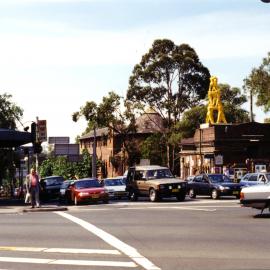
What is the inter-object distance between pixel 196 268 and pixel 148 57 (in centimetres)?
6017

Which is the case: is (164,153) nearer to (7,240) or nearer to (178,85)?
(178,85)

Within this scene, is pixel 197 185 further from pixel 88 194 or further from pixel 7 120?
pixel 7 120

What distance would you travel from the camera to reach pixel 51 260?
1128 cm

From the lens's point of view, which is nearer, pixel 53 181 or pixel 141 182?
pixel 141 182

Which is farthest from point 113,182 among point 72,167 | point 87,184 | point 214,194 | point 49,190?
point 72,167

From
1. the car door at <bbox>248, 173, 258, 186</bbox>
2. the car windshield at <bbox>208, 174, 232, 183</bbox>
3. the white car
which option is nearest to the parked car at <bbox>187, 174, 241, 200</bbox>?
the car windshield at <bbox>208, 174, 232, 183</bbox>

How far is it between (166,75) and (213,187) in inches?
1387

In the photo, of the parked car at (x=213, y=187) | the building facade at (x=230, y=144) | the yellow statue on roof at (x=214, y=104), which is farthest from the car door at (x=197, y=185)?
the yellow statue on roof at (x=214, y=104)

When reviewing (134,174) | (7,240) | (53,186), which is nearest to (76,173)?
(53,186)

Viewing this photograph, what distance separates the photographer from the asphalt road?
10836 millimetres

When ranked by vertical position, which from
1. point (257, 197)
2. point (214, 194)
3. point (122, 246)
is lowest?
point (122, 246)

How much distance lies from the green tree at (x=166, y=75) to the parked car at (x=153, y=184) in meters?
33.1

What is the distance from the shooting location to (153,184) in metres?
33.2

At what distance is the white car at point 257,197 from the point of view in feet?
64.6
